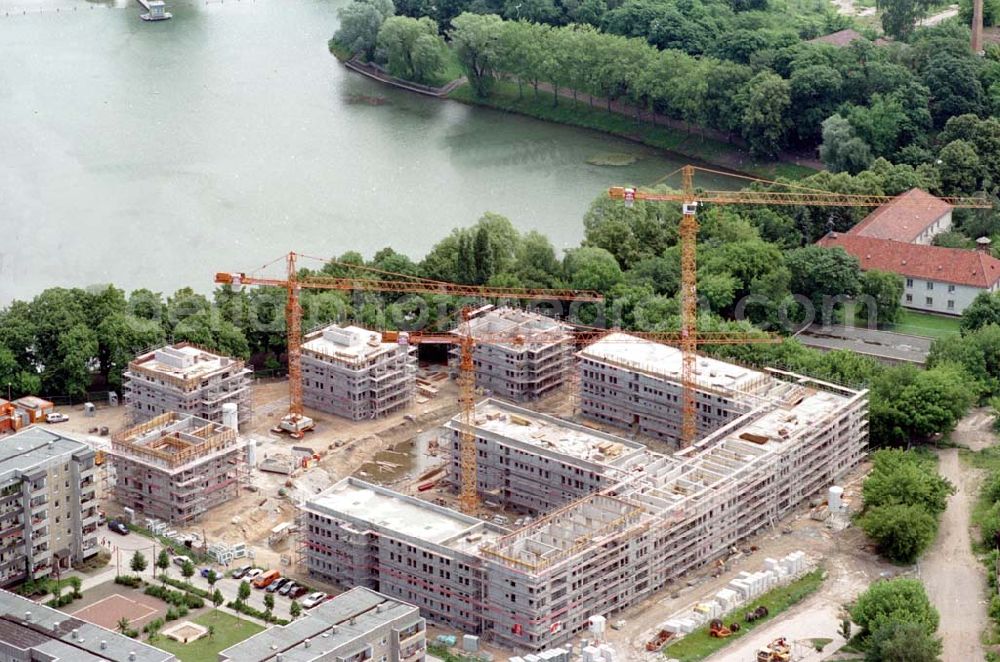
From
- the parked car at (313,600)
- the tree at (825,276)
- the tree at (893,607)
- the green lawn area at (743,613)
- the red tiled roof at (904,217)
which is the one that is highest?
the red tiled roof at (904,217)

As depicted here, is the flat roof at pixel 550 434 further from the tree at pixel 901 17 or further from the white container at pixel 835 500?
the tree at pixel 901 17

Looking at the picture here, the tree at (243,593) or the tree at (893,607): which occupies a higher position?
the tree at (893,607)

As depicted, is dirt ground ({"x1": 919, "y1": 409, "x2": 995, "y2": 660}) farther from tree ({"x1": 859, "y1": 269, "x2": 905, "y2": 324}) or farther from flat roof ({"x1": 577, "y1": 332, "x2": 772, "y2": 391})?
tree ({"x1": 859, "y1": 269, "x2": 905, "y2": 324})

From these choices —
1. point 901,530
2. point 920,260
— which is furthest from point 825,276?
point 901,530

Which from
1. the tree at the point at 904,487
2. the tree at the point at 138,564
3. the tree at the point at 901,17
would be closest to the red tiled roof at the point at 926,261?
the tree at the point at 904,487

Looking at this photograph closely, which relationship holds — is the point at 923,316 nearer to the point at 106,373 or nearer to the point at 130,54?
the point at 106,373

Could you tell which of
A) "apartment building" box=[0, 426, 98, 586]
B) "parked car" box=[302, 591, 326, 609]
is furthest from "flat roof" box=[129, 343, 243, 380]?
"parked car" box=[302, 591, 326, 609]
